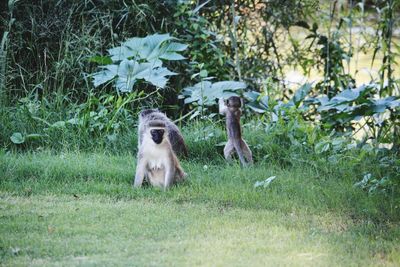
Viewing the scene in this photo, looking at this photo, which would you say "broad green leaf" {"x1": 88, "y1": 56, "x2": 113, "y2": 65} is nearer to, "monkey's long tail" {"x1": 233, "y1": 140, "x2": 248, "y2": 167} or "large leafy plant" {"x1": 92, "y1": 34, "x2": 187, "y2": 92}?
"large leafy plant" {"x1": 92, "y1": 34, "x2": 187, "y2": 92}

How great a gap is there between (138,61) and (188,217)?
4086 millimetres

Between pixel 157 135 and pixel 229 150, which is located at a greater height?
pixel 157 135

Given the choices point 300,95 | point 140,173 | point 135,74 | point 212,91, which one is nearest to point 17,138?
point 135,74

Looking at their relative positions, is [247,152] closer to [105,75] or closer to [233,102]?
[233,102]

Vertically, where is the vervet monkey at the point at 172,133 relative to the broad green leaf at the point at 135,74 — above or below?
below

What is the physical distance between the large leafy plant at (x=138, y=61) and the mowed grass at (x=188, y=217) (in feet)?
4.36

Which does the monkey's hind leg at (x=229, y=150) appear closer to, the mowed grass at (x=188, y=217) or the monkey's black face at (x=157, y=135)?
the mowed grass at (x=188, y=217)

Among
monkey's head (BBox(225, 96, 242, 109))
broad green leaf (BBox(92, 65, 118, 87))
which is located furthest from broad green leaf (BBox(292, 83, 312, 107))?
broad green leaf (BBox(92, 65, 118, 87))

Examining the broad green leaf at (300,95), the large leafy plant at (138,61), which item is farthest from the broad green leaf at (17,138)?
the broad green leaf at (300,95)

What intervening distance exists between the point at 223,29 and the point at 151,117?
3.77 m

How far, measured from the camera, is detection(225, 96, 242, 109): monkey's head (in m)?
9.67

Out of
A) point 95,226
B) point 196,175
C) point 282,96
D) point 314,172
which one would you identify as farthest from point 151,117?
point 282,96

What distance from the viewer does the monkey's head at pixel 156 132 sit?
845cm

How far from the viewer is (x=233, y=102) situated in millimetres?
9711
